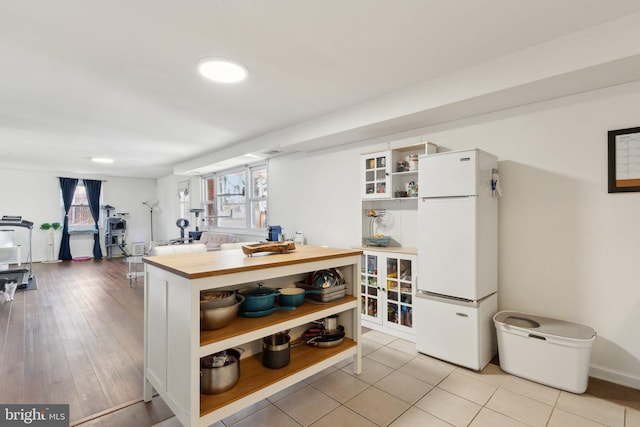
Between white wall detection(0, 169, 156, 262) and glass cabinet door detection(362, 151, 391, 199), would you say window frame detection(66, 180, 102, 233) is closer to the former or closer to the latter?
white wall detection(0, 169, 156, 262)

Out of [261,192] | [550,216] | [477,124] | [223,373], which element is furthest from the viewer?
[261,192]

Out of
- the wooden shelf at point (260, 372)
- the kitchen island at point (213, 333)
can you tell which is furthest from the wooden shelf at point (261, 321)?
the wooden shelf at point (260, 372)

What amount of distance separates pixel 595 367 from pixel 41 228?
35.6 ft

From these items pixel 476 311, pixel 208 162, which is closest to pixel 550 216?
pixel 476 311

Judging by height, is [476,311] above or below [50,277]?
above

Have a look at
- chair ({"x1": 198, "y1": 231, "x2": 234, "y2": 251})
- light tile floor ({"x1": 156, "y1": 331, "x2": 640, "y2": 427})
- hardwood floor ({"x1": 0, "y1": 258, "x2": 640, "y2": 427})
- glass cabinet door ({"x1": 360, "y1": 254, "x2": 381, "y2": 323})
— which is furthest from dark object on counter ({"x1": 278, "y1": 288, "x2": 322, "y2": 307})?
chair ({"x1": 198, "y1": 231, "x2": 234, "y2": 251})

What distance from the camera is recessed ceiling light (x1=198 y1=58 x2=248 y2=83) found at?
2295mm

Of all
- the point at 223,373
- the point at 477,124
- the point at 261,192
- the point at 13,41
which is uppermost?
the point at 13,41

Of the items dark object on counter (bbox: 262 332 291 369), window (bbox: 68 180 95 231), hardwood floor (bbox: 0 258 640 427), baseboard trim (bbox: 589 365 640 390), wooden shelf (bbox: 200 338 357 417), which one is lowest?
hardwood floor (bbox: 0 258 640 427)

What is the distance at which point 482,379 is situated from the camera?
2.34 m

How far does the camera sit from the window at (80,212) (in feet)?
27.6

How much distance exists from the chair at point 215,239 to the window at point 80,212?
176 inches

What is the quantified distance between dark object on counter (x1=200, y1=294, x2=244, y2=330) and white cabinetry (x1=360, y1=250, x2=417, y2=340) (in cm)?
181

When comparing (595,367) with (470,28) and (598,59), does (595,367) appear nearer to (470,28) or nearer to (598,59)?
(598,59)
